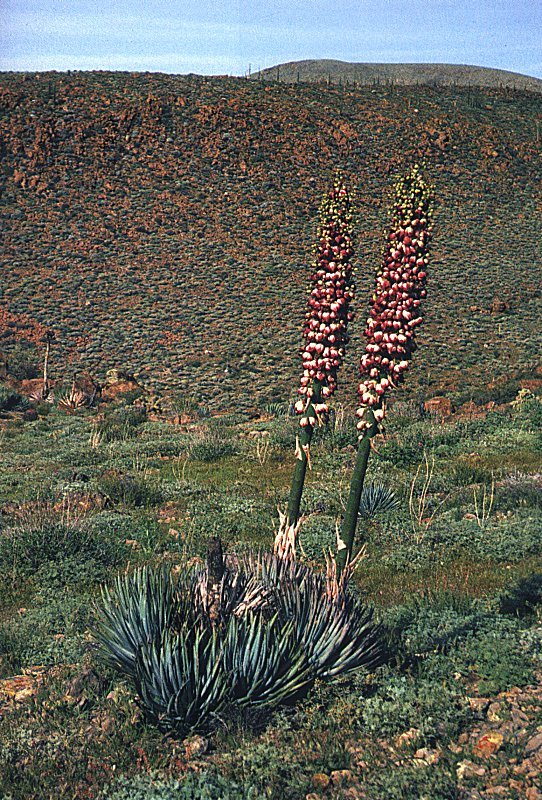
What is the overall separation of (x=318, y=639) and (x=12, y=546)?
384cm

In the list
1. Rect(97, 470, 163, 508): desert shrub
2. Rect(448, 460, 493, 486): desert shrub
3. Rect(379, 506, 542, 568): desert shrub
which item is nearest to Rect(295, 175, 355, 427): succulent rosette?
Rect(379, 506, 542, 568): desert shrub

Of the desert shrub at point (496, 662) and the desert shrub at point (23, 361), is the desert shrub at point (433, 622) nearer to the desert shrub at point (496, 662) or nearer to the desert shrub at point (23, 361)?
the desert shrub at point (496, 662)

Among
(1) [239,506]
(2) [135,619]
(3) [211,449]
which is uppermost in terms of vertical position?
Result: (2) [135,619]

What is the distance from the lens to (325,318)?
4.81 metres

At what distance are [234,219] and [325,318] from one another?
83.8 ft

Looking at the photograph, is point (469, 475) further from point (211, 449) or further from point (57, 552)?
point (57, 552)

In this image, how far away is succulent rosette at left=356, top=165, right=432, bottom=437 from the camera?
4480 millimetres

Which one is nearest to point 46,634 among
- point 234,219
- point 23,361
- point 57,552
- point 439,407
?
point 57,552

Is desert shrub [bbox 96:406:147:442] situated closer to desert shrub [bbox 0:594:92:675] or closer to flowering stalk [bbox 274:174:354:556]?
desert shrub [bbox 0:594:92:675]

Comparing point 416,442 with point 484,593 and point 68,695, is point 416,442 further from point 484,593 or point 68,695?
point 68,695

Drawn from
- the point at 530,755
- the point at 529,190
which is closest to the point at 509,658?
the point at 530,755

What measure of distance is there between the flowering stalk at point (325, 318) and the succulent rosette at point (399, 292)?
0.82 feet

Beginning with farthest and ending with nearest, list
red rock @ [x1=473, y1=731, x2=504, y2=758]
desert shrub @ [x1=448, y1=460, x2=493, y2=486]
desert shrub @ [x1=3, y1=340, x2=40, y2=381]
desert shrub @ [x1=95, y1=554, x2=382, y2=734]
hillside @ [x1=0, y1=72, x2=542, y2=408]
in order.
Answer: hillside @ [x1=0, y1=72, x2=542, y2=408] → desert shrub @ [x1=3, y1=340, x2=40, y2=381] → desert shrub @ [x1=448, y1=460, x2=493, y2=486] → desert shrub @ [x1=95, y1=554, x2=382, y2=734] → red rock @ [x1=473, y1=731, x2=504, y2=758]

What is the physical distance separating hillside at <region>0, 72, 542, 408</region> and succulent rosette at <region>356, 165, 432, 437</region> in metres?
14.2
